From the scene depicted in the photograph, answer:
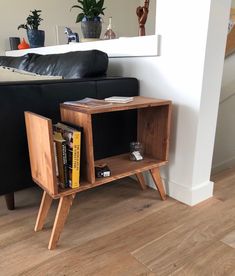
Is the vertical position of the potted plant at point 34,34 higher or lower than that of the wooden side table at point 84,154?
higher

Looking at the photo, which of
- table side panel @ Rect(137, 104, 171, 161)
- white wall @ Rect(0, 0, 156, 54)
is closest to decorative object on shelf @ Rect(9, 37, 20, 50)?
white wall @ Rect(0, 0, 156, 54)

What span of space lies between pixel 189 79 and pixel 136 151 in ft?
1.58

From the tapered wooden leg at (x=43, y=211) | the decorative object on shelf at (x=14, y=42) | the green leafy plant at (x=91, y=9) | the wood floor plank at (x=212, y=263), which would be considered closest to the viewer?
the wood floor plank at (x=212, y=263)

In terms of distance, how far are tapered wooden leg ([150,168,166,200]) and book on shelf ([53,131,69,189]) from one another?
537 mm

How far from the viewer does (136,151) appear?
4.72ft

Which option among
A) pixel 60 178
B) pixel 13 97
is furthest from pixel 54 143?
pixel 13 97

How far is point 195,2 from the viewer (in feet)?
3.97

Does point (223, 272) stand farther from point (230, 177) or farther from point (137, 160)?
point (230, 177)

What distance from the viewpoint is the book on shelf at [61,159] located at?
1035 millimetres

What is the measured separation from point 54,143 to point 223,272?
0.82 meters

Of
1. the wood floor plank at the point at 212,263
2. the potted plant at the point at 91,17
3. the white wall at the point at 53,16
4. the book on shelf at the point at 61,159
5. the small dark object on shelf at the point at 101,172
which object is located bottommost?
the wood floor plank at the point at 212,263

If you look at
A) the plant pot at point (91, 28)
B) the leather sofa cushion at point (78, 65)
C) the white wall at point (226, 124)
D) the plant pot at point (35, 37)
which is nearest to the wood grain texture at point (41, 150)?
the leather sofa cushion at point (78, 65)

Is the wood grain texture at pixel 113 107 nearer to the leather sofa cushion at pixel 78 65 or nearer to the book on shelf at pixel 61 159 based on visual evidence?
the book on shelf at pixel 61 159

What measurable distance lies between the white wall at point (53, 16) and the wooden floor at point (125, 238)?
2837mm
